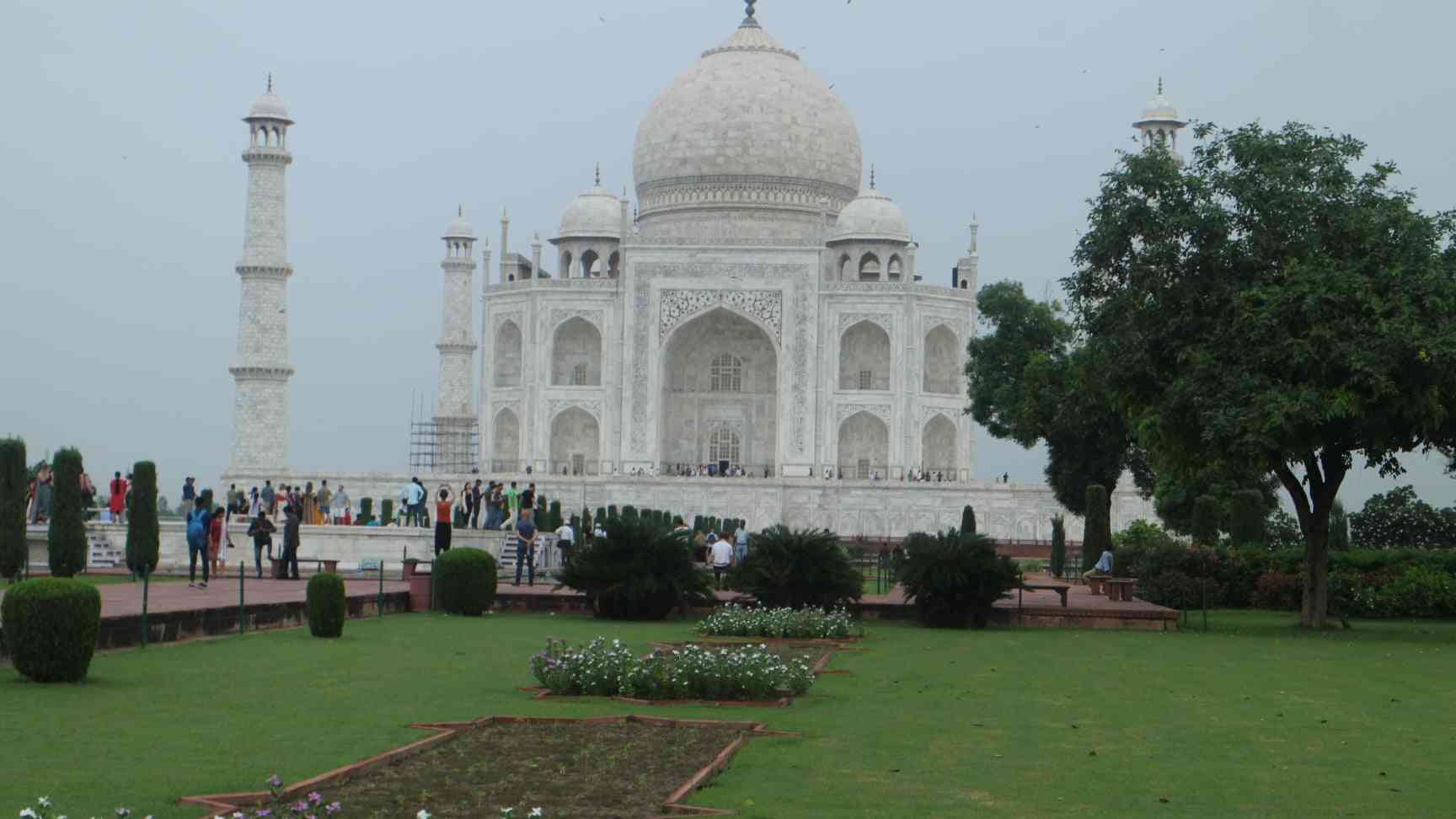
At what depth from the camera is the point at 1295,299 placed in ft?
53.3

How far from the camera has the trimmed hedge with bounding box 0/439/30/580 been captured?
17688 millimetres

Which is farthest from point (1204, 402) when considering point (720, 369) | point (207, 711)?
point (720, 369)

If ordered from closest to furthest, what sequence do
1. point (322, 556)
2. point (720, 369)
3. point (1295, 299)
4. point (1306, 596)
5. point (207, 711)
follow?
point (207, 711) → point (1295, 299) → point (1306, 596) → point (322, 556) → point (720, 369)

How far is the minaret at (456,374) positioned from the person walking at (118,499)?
19.6 meters

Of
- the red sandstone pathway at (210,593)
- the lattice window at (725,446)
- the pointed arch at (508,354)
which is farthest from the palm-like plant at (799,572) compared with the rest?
the pointed arch at (508,354)

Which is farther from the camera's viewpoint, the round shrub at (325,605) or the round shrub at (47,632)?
the round shrub at (325,605)

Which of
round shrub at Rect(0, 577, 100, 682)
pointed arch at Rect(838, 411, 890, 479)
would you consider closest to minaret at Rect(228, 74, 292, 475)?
pointed arch at Rect(838, 411, 890, 479)

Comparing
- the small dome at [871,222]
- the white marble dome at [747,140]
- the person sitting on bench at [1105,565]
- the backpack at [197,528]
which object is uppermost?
the white marble dome at [747,140]

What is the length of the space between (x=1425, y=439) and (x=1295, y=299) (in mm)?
1964

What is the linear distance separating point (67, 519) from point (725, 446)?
1026 inches

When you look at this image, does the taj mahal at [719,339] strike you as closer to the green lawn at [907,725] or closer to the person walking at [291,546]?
the person walking at [291,546]

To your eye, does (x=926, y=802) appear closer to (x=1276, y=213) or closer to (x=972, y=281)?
(x=1276, y=213)

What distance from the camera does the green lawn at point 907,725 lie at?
6.68 m

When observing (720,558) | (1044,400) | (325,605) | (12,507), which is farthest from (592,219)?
(325,605)
